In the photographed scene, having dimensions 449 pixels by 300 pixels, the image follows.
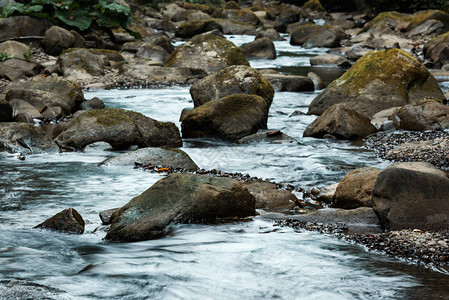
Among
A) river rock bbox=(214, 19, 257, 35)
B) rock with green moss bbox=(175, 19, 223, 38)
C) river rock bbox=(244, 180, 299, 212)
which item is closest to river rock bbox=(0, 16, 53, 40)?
rock with green moss bbox=(175, 19, 223, 38)

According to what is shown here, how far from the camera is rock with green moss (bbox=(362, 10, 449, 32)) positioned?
2569 centimetres

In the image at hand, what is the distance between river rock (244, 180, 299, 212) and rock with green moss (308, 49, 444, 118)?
536 cm

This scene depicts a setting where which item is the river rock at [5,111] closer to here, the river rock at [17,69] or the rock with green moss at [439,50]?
the river rock at [17,69]

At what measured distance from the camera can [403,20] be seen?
26.8 metres

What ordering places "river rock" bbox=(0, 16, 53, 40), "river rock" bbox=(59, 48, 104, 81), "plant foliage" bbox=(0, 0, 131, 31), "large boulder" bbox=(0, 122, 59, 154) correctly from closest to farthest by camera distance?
"large boulder" bbox=(0, 122, 59, 154)
"river rock" bbox=(59, 48, 104, 81)
"river rock" bbox=(0, 16, 53, 40)
"plant foliage" bbox=(0, 0, 131, 31)

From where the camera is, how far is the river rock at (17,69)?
14.7 meters

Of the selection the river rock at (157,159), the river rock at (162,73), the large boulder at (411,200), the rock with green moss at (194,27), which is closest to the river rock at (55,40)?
the river rock at (162,73)

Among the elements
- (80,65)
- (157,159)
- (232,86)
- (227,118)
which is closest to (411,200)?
(157,159)

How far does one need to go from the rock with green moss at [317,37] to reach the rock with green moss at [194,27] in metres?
4.48

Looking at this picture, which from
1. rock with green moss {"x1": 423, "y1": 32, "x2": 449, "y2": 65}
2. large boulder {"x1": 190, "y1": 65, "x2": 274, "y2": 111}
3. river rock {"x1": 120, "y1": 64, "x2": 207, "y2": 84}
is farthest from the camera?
rock with green moss {"x1": 423, "y1": 32, "x2": 449, "y2": 65}

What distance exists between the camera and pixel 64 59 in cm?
1580

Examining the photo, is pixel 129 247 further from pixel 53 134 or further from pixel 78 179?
pixel 53 134

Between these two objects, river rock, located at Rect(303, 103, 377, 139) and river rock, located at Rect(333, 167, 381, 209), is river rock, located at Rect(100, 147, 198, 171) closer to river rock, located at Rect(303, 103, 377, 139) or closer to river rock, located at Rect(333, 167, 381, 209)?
river rock, located at Rect(333, 167, 381, 209)

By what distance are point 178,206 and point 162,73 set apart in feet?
39.5
